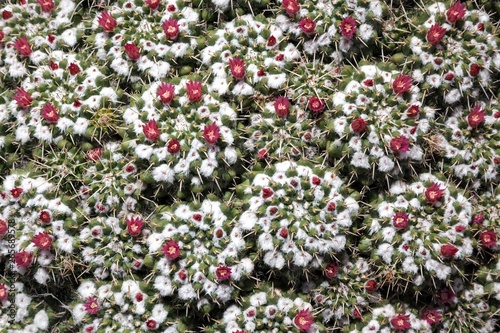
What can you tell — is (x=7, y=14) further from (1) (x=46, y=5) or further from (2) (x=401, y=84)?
(2) (x=401, y=84)

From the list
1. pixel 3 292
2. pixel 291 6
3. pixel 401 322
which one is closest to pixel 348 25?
pixel 291 6

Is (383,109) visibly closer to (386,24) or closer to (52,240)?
(386,24)

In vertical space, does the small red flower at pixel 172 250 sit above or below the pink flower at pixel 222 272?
above

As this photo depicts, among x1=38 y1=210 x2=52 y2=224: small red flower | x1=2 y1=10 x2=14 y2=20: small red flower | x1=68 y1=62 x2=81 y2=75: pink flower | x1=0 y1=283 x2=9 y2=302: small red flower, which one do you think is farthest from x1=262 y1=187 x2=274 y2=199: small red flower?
x1=2 y1=10 x2=14 y2=20: small red flower

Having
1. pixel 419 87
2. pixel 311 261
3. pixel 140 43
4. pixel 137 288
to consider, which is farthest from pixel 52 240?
pixel 419 87

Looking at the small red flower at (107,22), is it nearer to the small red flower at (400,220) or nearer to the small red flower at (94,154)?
the small red flower at (94,154)

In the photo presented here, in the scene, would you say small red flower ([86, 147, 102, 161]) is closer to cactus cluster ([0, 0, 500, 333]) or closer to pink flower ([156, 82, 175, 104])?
cactus cluster ([0, 0, 500, 333])

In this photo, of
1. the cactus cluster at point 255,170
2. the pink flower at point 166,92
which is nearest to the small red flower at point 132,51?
the cactus cluster at point 255,170
